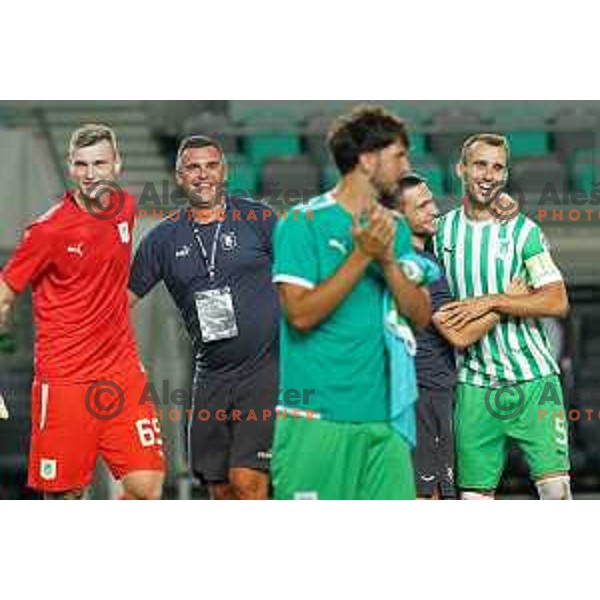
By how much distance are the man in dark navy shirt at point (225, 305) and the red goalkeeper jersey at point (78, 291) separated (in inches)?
8.8

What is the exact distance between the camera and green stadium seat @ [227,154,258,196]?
49.4 ft

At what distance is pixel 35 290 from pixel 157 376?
5522 mm

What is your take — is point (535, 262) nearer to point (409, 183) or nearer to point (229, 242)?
point (409, 183)

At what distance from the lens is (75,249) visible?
10.2 meters

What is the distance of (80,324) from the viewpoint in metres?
10.2

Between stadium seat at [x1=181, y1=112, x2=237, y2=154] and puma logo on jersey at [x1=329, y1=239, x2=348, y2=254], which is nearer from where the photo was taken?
puma logo on jersey at [x1=329, y1=239, x2=348, y2=254]

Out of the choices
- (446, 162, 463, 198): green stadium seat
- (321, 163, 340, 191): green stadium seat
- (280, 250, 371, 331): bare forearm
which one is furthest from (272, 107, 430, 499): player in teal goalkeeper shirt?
(446, 162, 463, 198): green stadium seat

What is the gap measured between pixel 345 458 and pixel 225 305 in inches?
80.9

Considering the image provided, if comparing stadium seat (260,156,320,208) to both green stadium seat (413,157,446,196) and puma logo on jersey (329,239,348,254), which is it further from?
puma logo on jersey (329,239,348,254)

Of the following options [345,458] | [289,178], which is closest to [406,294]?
[345,458]

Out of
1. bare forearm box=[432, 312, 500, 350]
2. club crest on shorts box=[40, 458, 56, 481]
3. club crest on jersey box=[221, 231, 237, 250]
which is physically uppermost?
club crest on jersey box=[221, 231, 237, 250]

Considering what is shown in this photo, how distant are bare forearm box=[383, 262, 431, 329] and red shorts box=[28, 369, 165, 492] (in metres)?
2.07

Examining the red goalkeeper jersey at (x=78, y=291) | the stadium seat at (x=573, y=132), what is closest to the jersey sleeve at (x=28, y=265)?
the red goalkeeper jersey at (x=78, y=291)

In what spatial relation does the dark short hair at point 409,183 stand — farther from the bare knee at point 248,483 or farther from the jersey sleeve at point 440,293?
the bare knee at point 248,483
